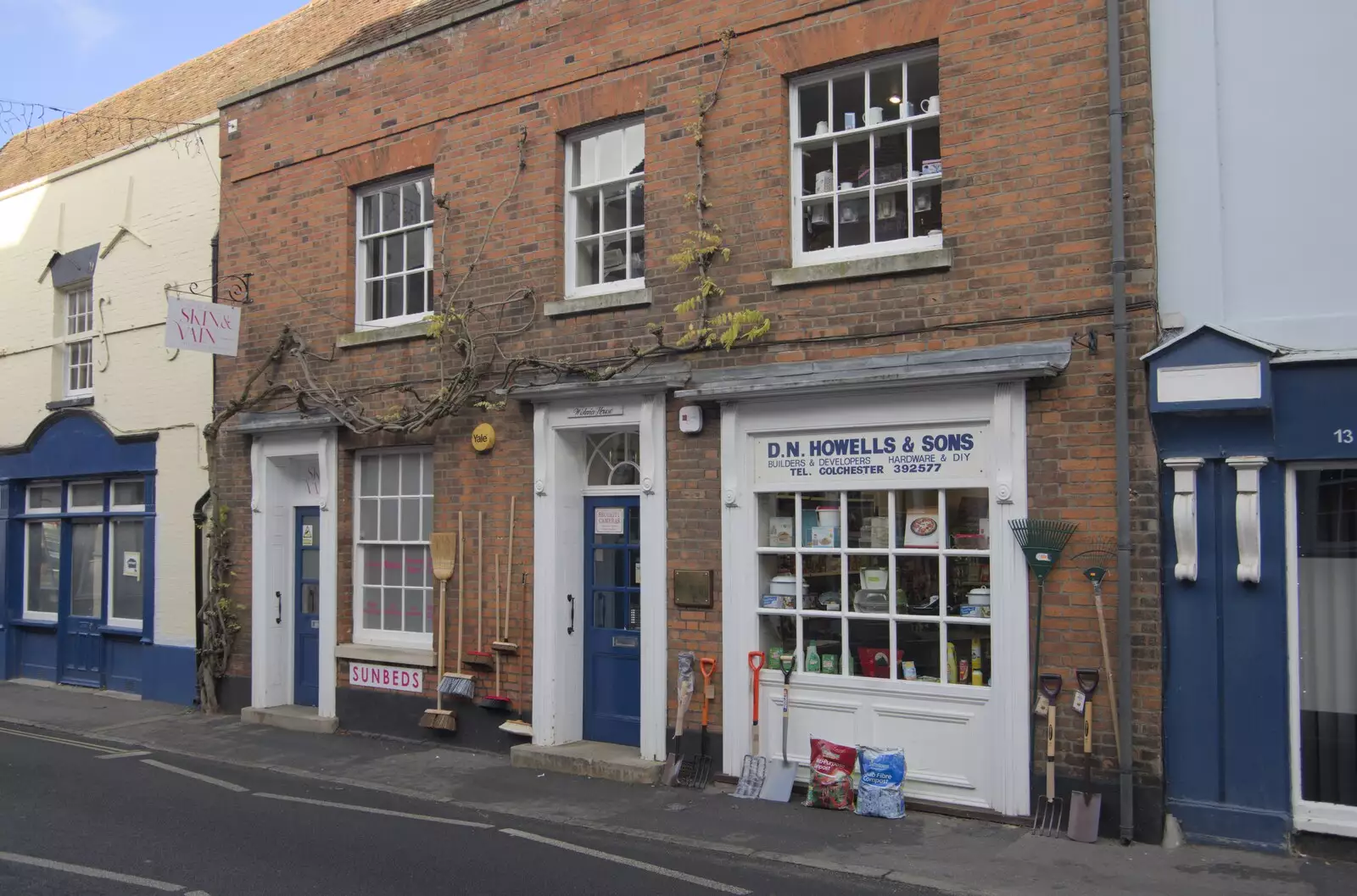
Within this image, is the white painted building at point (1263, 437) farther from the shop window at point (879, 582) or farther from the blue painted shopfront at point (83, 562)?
the blue painted shopfront at point (83, 562)

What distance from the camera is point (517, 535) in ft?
34.0

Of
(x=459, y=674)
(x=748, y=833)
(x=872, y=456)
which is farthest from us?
(x=459, y=674)

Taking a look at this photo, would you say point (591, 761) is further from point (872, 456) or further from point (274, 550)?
point (274, 550)

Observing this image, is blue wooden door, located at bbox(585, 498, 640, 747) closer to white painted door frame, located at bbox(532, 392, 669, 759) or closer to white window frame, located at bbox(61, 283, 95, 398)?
white painted door frame, located at bbox(532, 392, 669, 759)

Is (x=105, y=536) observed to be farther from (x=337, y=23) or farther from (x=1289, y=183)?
(x=1289, y=183)

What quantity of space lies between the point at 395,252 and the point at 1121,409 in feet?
25.2

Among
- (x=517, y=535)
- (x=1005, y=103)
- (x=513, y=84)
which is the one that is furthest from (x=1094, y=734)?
(x=513, y=84)

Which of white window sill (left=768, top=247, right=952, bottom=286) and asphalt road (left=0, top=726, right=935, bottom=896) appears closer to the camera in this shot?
asphalt road (left=0, top=726, right=935, bottom=896)

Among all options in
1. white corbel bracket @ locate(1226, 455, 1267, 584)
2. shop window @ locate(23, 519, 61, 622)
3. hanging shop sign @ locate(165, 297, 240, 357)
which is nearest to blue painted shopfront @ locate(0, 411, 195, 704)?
shop window @ locate(23, 519, 61, 622)

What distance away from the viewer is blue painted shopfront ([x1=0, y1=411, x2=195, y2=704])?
14.3 metres

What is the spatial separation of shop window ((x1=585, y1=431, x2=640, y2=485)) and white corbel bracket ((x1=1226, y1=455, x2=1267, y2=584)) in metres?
4.88

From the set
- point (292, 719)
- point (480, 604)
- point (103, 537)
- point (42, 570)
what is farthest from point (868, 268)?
point (42, 570)

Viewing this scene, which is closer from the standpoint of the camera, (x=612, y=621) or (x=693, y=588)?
(x=693, y=588)

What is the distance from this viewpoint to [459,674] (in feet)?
35.1
